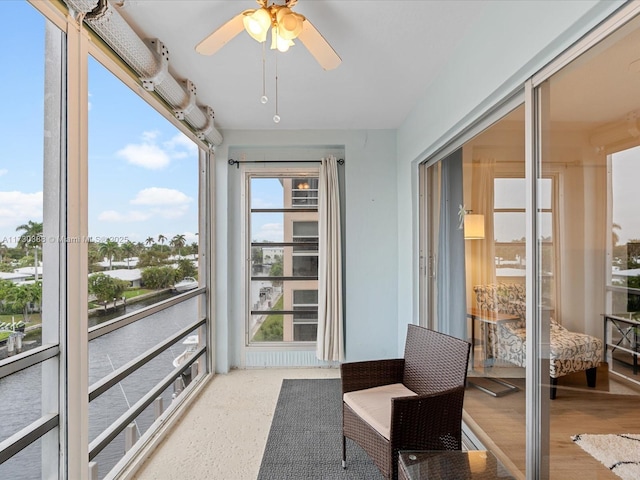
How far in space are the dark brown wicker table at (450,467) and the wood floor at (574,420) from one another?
0.30 m

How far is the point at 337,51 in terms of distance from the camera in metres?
2.24

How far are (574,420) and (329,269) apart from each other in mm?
2496

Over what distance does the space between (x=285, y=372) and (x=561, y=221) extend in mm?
3067

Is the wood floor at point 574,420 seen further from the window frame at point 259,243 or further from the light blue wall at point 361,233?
the window frame at point 259,243

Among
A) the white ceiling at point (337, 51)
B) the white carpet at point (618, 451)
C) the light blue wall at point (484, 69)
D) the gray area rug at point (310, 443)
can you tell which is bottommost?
the gray area rug at point (310, 443)

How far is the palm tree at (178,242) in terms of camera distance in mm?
2816

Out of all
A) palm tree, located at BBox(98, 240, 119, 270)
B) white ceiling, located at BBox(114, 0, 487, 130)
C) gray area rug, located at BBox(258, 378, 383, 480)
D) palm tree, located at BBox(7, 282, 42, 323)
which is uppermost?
white ceiling, located at BBox(114, 0, 487, 130)

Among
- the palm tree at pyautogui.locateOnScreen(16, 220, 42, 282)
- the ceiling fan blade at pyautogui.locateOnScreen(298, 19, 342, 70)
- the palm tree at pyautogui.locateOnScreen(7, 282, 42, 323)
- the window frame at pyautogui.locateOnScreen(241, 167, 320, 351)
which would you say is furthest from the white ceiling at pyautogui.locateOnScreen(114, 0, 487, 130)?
the palm tree at pyautogui.locateOnScreen(7, 282, 42, 323)

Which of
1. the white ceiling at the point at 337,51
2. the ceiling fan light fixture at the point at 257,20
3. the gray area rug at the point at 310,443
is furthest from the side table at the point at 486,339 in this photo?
the ceiling fan light fixture at the point at 257,20

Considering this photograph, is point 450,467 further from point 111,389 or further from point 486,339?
point 111,389

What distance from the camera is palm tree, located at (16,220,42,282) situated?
1.36 metres

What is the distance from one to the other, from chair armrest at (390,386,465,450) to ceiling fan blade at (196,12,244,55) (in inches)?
74.3

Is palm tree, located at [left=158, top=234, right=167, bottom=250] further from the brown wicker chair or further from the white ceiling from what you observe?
the brown wicker chair

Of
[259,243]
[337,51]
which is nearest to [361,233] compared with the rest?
[259,243]
